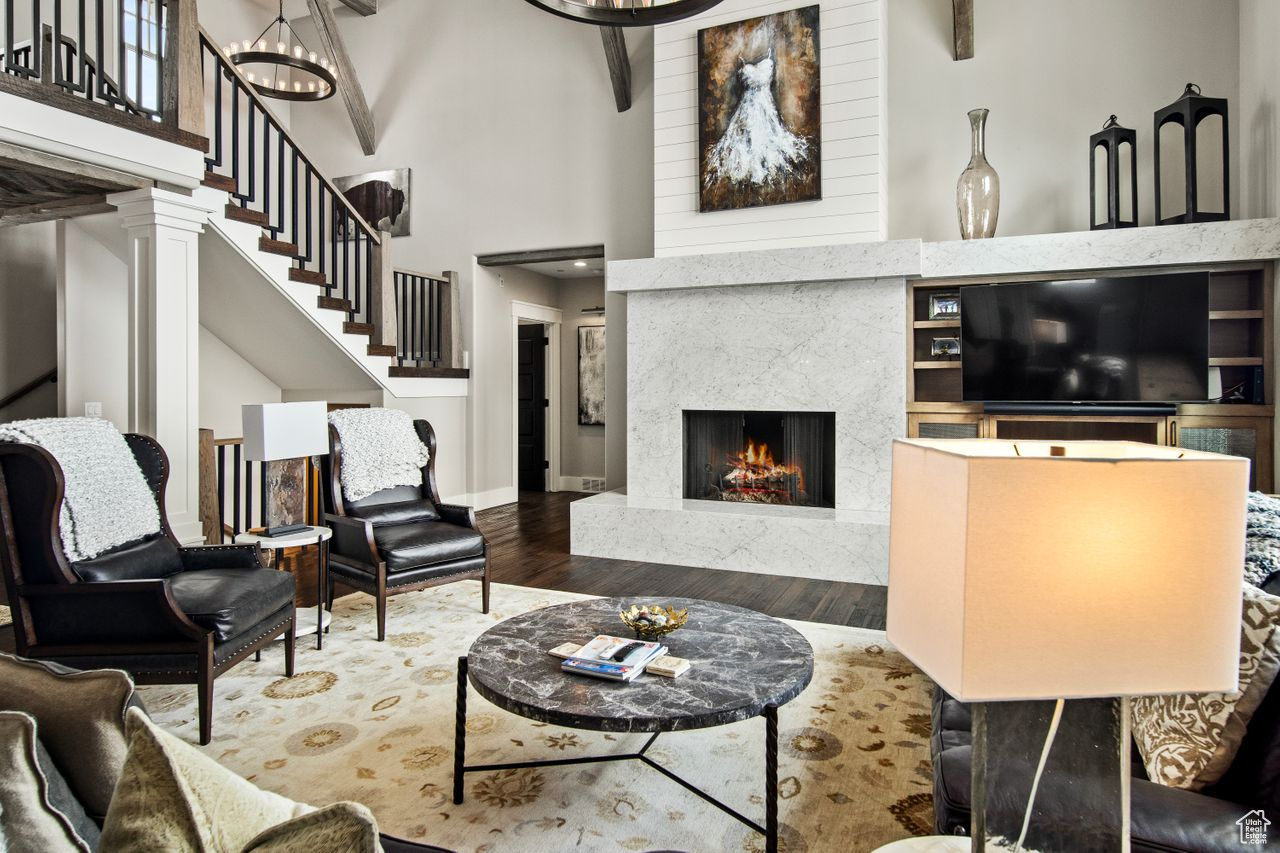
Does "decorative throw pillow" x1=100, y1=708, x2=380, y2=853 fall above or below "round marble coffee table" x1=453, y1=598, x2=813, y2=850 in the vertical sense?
above

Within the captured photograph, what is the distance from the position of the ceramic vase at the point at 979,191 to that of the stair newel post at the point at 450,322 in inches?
176

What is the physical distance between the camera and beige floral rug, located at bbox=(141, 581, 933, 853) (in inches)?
78.7

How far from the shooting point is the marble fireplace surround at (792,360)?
4.62m

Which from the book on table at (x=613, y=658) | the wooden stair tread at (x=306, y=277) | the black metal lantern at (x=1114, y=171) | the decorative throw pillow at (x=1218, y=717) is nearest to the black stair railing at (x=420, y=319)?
the wooden stair tread at (x=306, y=277)

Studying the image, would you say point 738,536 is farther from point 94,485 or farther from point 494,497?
point 94,485

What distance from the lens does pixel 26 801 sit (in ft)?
2.65

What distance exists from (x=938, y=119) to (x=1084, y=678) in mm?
5611

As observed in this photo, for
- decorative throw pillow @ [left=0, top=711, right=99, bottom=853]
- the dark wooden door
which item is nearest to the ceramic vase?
the dark wooden door

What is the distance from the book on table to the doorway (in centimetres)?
660

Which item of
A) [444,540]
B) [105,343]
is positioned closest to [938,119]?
[444,540]

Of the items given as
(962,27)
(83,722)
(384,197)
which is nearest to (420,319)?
(384,197)

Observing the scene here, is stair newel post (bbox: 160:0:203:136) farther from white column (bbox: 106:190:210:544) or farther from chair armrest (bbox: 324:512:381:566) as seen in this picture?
chair armrest (bbox: 324:512:381:566)

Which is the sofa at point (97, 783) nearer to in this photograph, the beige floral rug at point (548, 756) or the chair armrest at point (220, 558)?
the beige floral rug at point (548, 756)

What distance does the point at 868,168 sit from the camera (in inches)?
196
